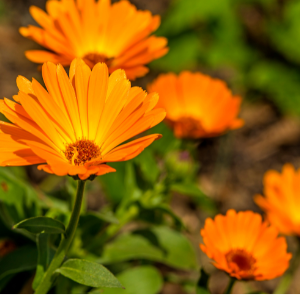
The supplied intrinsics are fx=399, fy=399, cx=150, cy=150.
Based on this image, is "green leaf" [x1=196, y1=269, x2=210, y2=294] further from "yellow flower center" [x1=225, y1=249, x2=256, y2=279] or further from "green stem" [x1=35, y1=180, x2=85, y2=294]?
"green stem" [x1=35, y1=180, x2=85, y2=294]

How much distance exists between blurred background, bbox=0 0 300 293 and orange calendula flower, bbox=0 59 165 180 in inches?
64.5

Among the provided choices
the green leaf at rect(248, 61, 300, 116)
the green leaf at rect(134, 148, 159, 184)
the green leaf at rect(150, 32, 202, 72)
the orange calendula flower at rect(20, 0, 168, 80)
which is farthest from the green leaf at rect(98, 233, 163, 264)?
the green leaf at rect(248, 61, 300, 116)

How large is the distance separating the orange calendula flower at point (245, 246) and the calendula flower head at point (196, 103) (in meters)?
0.44

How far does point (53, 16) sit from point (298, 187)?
1279mm

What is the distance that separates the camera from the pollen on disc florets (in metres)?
1.09

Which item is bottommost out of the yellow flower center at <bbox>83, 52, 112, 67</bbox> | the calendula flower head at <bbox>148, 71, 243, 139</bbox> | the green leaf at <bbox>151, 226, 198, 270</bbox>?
the green leaf at <bbox>151, 226, 198, 270</bbox>

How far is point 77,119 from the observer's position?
43.7 inches

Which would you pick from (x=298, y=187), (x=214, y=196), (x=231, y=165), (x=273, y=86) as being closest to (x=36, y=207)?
(x=298, y=187)

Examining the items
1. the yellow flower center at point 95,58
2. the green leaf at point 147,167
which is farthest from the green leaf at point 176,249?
the yellow flower center at point 95,58

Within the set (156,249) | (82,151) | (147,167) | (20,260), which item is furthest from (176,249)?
(82,151)

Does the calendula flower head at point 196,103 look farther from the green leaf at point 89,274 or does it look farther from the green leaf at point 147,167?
the green leaf at point 89,274

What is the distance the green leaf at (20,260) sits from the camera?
4.44 feet

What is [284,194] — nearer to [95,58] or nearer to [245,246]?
[245,246]

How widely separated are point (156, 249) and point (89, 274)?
2.15ft
